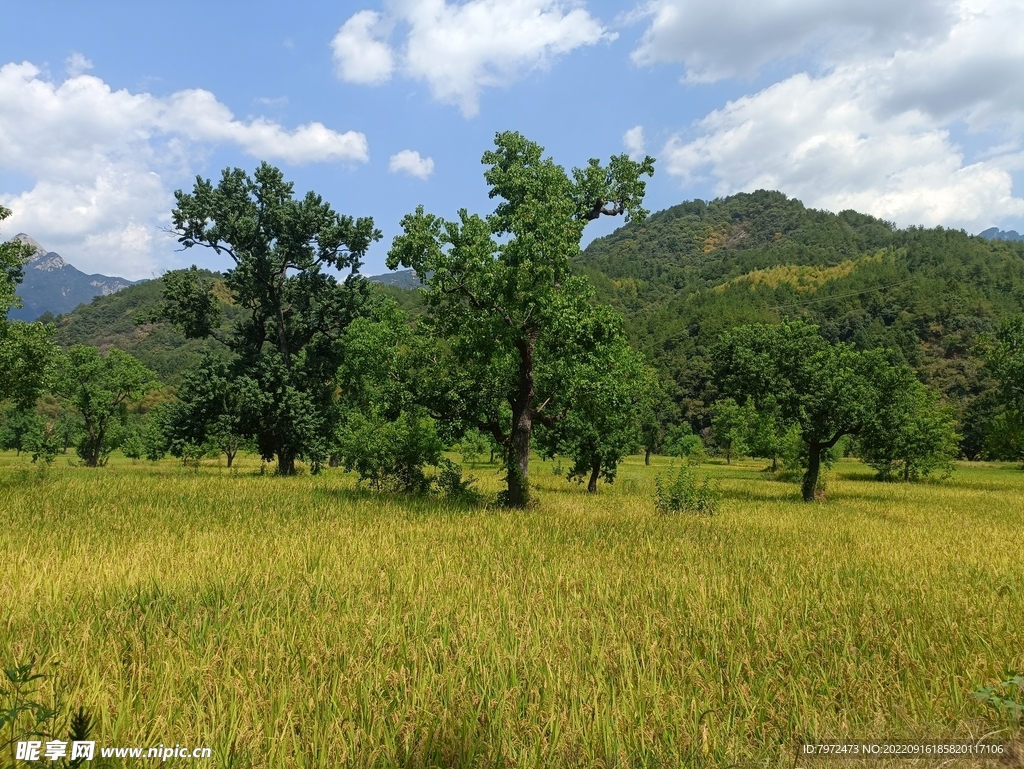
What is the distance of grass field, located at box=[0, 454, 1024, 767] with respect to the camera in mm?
4047

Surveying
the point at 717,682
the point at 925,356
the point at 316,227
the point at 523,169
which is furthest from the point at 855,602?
the point at 925,356

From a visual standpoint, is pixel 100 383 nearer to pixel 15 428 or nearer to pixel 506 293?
pixel 506 293

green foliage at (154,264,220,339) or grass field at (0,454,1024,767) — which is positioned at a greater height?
green foliage at (154,264,220,339)

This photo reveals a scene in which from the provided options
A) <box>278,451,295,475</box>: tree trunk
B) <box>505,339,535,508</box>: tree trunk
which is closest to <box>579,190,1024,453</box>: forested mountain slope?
<box>278,451,295,475</box>: tree trunk

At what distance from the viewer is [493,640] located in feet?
18.4

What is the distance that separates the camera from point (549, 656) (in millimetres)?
5203

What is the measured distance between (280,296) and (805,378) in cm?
2727

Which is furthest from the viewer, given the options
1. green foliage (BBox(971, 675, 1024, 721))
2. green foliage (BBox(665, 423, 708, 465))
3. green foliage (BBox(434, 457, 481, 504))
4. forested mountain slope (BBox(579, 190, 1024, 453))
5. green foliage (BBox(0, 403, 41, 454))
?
forested mountain slope (BBox(579, 190, 1024, 453))

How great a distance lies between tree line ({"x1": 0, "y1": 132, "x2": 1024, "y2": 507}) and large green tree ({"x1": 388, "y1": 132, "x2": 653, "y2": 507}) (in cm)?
6

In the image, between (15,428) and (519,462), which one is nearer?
(519,462)

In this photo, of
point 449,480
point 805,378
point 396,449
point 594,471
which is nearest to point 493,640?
point 396,449

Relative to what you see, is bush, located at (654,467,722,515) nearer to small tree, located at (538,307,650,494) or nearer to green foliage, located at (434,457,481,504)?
small tree, located at (538,307,650,494)

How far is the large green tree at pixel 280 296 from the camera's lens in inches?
1216

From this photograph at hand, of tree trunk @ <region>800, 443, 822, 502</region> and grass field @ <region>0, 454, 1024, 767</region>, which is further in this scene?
tree trunk @ <region>800, 443, 822, 502</region>
